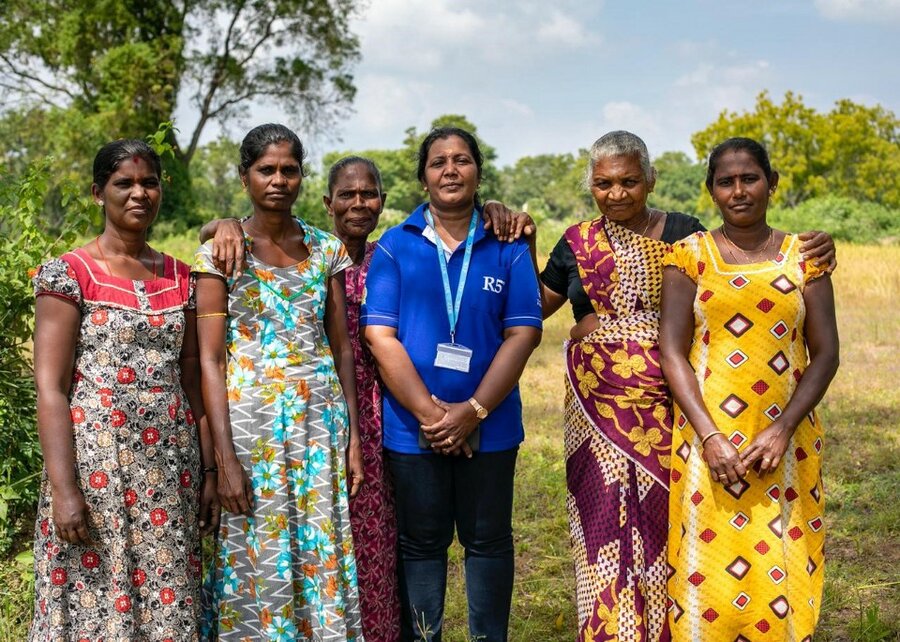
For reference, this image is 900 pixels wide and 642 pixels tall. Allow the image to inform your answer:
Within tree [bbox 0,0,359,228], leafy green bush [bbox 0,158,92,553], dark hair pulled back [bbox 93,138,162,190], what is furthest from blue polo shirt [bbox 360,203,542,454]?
tree [bbox 0,0,359,228]

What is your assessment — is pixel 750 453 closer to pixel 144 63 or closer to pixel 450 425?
pixel 450 425

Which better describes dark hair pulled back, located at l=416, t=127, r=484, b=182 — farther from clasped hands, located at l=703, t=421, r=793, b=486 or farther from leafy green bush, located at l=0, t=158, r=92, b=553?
leafy green bush, located at l=0, t=158, r=92, b=553

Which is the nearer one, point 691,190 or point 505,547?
point 505,547

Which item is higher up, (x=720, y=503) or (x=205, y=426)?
(x=205, y=426)

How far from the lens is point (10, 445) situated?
3773mm

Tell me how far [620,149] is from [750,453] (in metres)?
1.11

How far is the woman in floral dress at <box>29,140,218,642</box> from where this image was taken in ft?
8.01

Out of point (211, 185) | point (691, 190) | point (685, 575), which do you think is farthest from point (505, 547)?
point (691, 190)

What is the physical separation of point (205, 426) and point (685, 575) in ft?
5.27

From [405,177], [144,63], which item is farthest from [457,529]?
[405,177]

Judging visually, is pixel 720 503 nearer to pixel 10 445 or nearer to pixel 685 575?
pixel 685 575

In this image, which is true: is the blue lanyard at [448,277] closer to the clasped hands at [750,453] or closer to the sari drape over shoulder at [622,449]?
the sari drape over shoulder at [622,449]

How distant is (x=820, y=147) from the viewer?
34.0 metres

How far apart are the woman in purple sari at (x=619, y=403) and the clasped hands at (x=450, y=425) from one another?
48 cm
